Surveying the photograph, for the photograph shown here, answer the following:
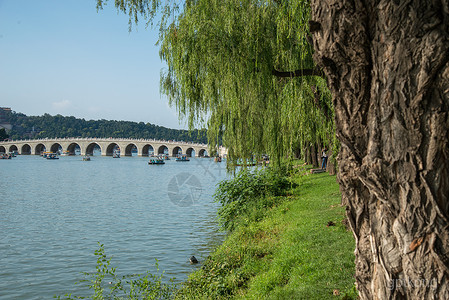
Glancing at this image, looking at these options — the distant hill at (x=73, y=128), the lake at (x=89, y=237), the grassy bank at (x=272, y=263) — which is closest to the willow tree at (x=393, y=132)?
the grassy bank at (x=272, y=263)

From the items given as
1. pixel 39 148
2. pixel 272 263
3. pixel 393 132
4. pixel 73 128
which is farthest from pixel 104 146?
pixel 393 132

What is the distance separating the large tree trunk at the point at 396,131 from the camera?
2.91m

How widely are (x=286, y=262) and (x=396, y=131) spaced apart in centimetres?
464

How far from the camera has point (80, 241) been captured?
14.0 metres

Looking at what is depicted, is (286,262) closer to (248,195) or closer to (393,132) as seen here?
(393,132)

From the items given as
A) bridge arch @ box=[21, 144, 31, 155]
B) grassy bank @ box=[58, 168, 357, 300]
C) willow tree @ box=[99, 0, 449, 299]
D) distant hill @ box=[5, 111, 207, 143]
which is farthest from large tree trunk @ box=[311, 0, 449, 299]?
distant hill @ box=[5, 111, 207, 143]

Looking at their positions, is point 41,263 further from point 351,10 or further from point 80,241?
point 351,10

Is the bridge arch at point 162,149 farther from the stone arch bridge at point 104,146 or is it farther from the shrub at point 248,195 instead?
the shrub at point 248,195

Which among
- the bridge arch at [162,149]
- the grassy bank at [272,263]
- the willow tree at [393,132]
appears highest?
the bridge arch at [162,149]

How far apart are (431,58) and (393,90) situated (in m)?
0.33

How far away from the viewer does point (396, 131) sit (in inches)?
120

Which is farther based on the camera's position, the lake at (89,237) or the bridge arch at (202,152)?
the bridge arch at (202,152)

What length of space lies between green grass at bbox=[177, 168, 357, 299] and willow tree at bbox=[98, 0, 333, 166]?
2000mm

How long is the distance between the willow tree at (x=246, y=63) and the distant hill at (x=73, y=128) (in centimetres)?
14372
